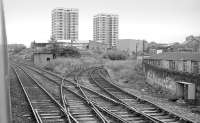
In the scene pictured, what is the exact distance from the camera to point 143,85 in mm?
16625

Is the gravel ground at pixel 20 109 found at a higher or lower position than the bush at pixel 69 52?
lower

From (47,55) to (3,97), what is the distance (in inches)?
1471

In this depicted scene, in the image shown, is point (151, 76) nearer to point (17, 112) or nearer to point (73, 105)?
point (73, 105)

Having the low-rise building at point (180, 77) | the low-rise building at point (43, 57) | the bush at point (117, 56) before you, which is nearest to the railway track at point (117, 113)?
the low-rise building at point (180, 77)

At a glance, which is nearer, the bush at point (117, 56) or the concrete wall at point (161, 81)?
the concrete wall at point (161, 81)

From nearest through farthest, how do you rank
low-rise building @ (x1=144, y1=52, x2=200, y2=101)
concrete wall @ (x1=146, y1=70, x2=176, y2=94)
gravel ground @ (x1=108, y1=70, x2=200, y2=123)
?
gravel ground @ (x1=108, y1=70, x2=200, y2=123) < low-rise building @ (x1=144, y1=52, x2=200, y2=101) < concrete wall @ (x1=146, y1=70, x2=176, y2=94)

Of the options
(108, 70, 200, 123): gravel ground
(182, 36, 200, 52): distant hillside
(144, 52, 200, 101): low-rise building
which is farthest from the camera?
(182, 36, 200, 52): distant hillside

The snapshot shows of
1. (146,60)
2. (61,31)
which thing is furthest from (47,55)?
(61,31)

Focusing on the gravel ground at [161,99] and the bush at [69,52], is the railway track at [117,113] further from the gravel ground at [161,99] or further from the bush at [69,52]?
the bush at [69,52]

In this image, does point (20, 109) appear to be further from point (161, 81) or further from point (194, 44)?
point (194, 44)

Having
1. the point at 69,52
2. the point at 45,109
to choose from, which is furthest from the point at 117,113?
the point at 69,52

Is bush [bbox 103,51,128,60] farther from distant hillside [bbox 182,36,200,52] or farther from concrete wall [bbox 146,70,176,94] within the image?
concrete wall [bbox 146,70,176,94]

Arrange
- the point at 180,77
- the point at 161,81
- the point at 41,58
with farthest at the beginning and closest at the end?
the point at 41,58 < the point at 161,81 < the point at 180,77

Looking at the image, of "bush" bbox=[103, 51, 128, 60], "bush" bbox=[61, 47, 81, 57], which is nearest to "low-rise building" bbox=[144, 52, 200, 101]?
"bush" bbox=[61, 47, 81, 57]
